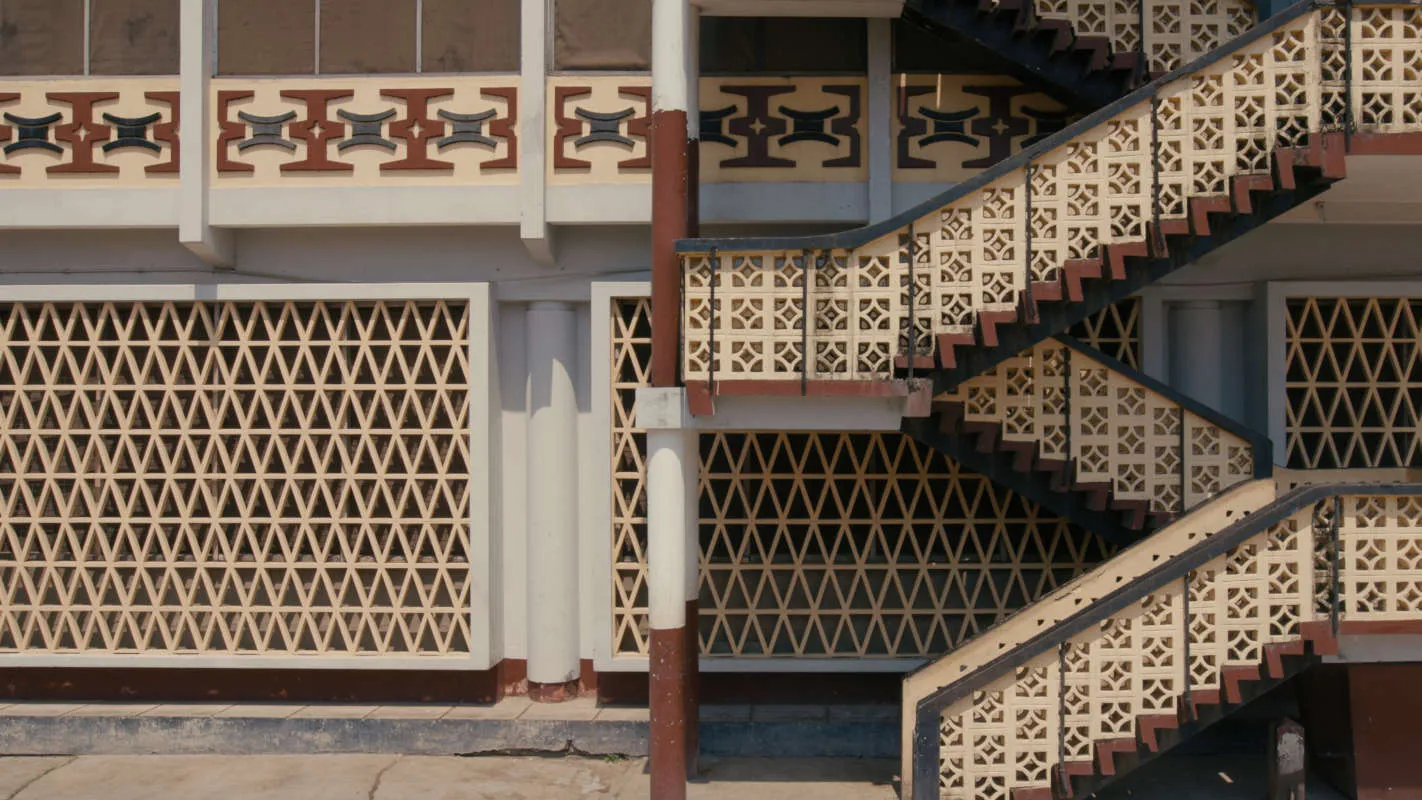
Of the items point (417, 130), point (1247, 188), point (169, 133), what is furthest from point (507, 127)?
point (1247, 188)

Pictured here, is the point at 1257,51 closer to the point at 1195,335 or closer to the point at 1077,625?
the point at 1195,335

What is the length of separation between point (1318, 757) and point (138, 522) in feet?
31.6

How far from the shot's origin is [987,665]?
28.4 feet

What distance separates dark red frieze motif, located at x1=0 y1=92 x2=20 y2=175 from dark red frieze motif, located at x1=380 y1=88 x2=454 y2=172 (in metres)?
3.16

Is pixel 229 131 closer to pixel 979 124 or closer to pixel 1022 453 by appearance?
pixel 979 124

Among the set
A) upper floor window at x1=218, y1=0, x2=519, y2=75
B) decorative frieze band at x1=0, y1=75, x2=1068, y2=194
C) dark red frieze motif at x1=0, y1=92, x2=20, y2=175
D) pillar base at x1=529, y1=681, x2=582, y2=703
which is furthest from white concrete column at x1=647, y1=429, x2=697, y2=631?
dark red frieze motif at x1=0, y1=92, x2=20, y2=175

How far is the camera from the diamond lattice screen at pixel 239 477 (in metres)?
11.0

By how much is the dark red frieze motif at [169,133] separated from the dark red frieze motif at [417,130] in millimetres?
1759

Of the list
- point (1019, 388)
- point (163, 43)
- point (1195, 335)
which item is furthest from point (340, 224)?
point (1195, 335)

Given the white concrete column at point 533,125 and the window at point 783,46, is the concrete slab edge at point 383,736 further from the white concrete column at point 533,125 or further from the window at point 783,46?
the window at point 783,46

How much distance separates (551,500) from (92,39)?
18.1 ft

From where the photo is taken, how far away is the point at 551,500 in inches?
439

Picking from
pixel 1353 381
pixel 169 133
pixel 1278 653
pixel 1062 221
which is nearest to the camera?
pixel 1278 653

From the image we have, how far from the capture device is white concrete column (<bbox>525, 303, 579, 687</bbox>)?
36.6 ft
